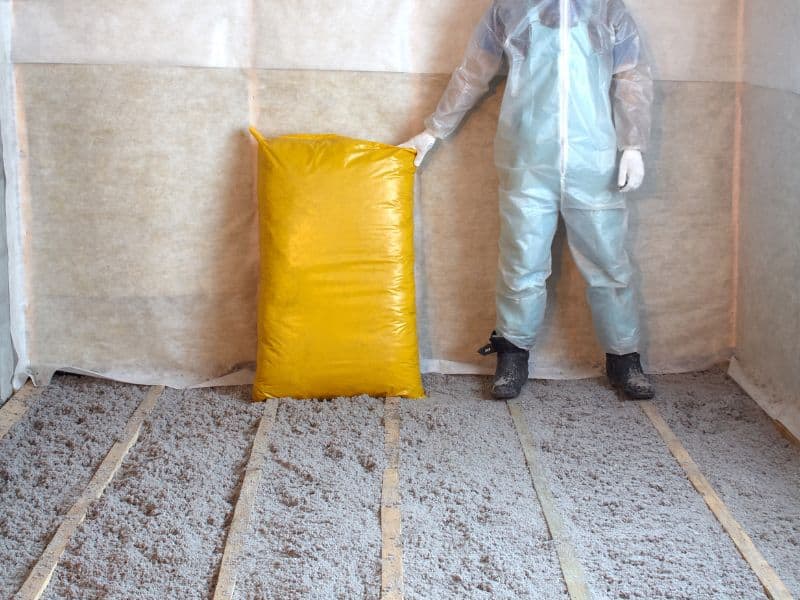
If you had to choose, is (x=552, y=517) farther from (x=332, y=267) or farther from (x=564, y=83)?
(x=564, y=83)

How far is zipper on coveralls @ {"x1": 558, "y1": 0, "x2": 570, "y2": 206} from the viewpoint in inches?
121

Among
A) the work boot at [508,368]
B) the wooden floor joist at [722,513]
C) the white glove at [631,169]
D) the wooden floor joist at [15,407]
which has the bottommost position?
the wooden floor joist at [722,513]

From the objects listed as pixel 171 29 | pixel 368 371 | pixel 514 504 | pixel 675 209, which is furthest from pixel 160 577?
pixel 675 209

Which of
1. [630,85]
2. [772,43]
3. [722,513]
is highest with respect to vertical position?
[772,43]

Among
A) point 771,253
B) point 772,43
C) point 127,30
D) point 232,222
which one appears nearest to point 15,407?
point 232,222

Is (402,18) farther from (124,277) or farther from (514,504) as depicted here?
(514,504)

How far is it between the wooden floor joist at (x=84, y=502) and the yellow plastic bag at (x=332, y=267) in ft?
1.24

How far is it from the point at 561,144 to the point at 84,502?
1724mm

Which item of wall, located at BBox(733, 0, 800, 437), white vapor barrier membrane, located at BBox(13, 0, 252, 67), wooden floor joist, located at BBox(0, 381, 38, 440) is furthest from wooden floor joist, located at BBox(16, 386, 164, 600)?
wall, located at BBox(733, 0, 800, 437)

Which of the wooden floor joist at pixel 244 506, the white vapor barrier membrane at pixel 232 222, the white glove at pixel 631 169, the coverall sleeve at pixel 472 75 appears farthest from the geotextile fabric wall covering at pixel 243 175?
the wooden floor joist at pixel 244 506

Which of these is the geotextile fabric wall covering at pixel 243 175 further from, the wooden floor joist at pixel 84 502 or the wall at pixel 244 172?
the wooden floor joist at pixel 84 502

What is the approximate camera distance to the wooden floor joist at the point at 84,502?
7.64ft

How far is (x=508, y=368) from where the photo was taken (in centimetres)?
339

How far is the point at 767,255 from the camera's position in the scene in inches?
130
